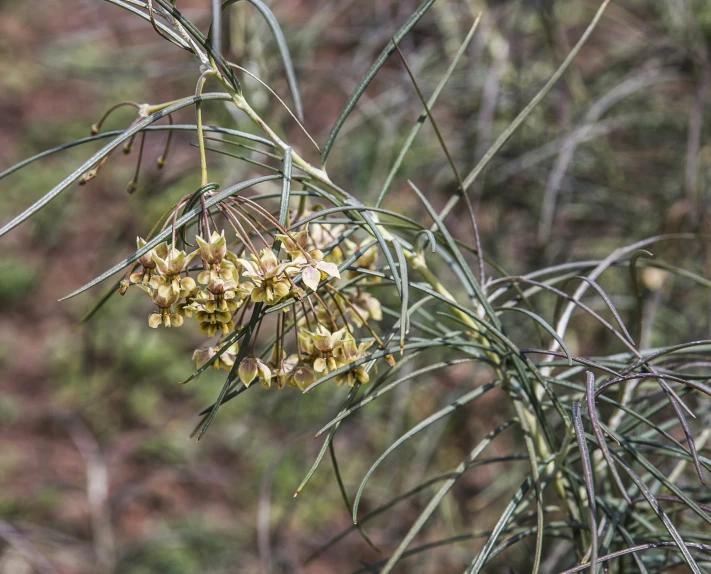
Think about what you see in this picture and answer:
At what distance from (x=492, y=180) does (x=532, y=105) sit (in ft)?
2.68

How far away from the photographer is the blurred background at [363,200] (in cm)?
134

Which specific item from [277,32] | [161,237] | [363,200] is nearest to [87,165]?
[161,237]

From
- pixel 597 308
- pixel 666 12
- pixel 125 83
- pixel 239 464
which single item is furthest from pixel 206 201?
pixel 125 83

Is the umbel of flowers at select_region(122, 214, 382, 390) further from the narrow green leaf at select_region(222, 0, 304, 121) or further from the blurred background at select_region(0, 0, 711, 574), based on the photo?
the blurred background at select_region(0, 0, 711, 574)

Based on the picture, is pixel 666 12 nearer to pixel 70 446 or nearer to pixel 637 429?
Result: pixel 637 429

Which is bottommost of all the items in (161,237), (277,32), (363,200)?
(363,200)

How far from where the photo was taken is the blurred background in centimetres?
134

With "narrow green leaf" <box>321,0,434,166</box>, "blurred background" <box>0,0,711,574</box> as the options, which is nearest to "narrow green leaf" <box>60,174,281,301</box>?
"narrow green leaf" <box>321,0,434,166</box>

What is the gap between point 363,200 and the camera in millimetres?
1372

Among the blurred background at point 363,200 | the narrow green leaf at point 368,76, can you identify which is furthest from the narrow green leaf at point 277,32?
the blurred background at point 363,200

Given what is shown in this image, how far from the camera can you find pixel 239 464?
2.07m

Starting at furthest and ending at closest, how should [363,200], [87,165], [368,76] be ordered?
1. [363,200]
2. [368,76]
3. [87,165]

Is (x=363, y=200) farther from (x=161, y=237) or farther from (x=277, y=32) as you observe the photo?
(x=161, y=237)

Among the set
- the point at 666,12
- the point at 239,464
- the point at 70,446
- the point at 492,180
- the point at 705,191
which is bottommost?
the point at 239,464
